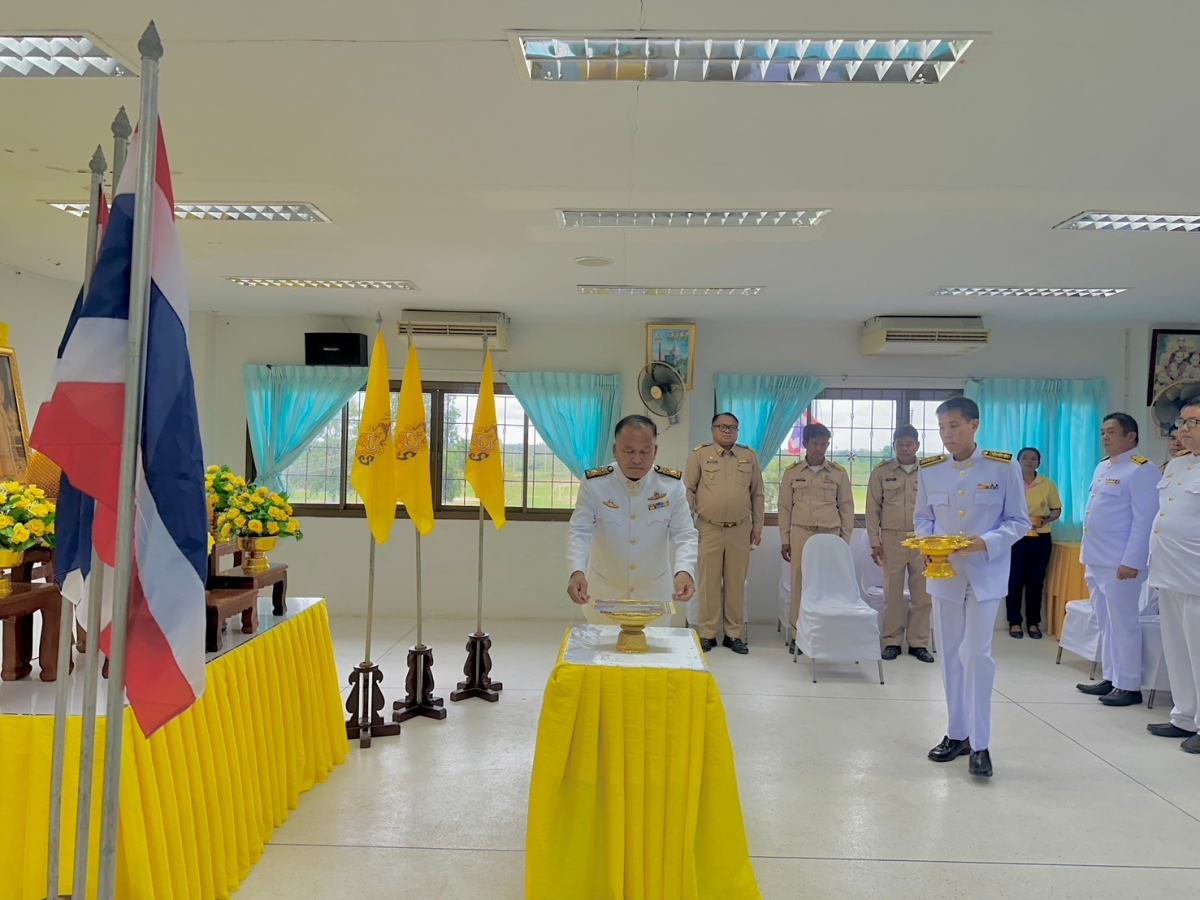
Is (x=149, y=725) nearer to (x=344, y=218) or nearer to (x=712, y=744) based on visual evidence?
(x=712, y=744)

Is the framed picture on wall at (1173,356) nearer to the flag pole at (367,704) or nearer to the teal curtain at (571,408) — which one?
the teal curtain at (571,408)

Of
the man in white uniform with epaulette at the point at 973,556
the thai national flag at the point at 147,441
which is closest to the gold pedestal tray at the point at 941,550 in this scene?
the man in white uniform with epaulette at the point at 973,556

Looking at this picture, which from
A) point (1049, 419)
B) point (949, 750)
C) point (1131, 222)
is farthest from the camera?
point (1049, 419)

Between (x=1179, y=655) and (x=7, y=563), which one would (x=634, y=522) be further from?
(x=1179, y=655)

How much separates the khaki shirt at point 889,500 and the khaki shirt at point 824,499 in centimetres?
21

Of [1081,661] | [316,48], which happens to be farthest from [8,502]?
[1081,661]

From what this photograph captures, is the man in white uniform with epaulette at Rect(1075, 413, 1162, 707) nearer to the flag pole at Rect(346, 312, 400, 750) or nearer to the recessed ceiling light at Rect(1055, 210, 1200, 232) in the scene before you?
the recessed ceiling light at Rect(1055, 210, 1200, 232)

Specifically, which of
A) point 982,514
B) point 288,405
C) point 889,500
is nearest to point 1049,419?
point 889,500

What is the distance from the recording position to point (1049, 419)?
23.1 ft

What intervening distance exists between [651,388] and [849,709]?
321 cm

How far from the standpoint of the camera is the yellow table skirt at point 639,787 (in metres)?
2.31

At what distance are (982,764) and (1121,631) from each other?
6.48 feet

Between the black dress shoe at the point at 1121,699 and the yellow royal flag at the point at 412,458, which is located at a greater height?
the yellow royal flag at the point at 412,458

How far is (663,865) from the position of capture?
2342 millimetres
